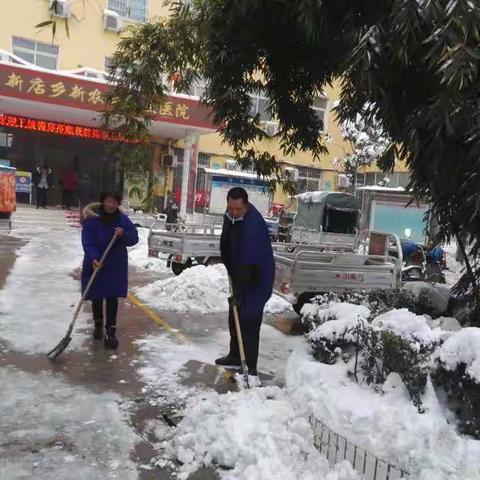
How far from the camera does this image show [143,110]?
5562 millimetres

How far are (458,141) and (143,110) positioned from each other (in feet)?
10.1

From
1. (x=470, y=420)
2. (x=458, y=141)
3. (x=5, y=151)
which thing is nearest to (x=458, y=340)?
(x=470, y=420)

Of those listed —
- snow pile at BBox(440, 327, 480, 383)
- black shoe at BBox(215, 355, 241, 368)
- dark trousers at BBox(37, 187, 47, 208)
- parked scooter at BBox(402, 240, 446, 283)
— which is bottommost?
black shoe at BBox(215, 355, 241, 368)

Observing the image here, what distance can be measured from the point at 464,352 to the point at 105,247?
12.1ft

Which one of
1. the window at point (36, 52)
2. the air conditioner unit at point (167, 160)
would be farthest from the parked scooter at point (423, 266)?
the window at point (36, 52)

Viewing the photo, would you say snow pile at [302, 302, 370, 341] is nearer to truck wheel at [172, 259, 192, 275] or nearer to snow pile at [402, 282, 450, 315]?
snow pile at [402, 282, 450, 315]

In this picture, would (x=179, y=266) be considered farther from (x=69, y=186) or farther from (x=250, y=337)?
(x=69, y=186)

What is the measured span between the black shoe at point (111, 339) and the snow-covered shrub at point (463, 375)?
3.35 metres

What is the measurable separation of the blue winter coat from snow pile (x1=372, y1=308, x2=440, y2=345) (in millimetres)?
2771

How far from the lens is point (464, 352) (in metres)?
3.22

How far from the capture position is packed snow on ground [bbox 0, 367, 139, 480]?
3.36m

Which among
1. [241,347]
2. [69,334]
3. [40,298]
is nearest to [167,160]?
[40,298]

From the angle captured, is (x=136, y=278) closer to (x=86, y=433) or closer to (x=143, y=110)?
Answer: (x=143, y=110)

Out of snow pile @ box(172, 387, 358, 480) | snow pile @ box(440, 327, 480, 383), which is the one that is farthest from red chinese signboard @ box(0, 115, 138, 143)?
snow pile @ box(440, 327, 480, 383)
